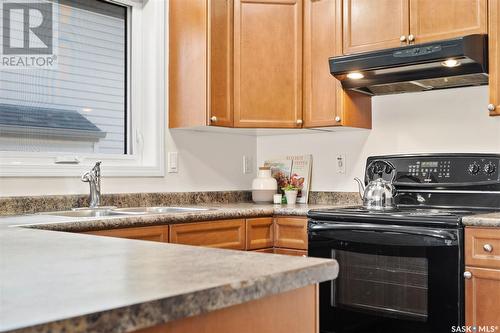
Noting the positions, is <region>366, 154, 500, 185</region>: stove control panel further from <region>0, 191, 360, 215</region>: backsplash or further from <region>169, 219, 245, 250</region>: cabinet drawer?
<region>169, 219, 245, 250</region>: cabinet drawer

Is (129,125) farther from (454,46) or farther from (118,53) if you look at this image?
(454,46)

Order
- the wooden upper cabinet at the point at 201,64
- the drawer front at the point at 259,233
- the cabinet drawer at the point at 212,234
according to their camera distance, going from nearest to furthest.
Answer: the cabinet drawer at the point at 212,234 < the drawer front at the point at 259,233 < the wooden upper cabinet at the point at 201,64

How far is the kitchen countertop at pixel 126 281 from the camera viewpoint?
0.62 metres

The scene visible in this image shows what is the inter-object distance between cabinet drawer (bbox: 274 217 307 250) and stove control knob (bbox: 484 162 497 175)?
3.02 ft

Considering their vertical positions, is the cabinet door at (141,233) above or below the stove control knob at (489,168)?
below

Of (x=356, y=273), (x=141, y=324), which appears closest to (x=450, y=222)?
(x=356, y=273)

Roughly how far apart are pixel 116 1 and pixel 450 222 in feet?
7.01

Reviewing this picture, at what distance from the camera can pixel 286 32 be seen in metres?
3.31

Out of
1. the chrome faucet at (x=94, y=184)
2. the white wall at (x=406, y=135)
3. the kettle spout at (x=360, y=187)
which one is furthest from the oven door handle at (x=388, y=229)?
the chrome faucet at (x=94, y=184)

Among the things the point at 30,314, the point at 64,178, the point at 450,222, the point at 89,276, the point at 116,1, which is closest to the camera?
the point at 30,314

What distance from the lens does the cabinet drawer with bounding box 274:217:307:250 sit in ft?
9.51

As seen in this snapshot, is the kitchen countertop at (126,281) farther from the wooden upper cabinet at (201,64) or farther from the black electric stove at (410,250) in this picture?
the wooden upper cabinet at (201,64)

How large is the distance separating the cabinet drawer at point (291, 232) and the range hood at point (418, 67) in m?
0.79

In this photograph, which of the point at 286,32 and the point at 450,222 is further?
the point at 286,32
